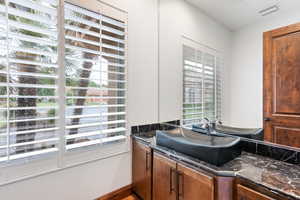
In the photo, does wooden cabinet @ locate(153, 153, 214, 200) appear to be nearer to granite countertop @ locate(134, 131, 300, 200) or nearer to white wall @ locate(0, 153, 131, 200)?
granite countertop @ locate(134, 131, 300, 200)

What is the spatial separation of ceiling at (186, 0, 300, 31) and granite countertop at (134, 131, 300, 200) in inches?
38.8

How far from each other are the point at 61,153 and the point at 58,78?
66 centimetres

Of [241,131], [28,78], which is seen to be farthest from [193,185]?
[28,78]

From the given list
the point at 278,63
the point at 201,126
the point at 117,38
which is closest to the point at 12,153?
the point at 117,38

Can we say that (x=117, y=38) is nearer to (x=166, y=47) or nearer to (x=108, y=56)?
(x=108, y=56)

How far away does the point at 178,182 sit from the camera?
1.24 m

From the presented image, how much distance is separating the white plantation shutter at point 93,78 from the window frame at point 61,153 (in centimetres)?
4

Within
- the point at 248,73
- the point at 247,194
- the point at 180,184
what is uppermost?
the point at 248,73

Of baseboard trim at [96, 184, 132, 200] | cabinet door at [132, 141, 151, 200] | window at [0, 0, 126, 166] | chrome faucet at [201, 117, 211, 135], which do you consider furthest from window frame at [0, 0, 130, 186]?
chrome faucet at [201, 117, 211, 135]

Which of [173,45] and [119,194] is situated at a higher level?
[173,45]

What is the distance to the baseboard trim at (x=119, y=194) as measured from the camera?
167 cm

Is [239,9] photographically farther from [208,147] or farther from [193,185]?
[193,185]

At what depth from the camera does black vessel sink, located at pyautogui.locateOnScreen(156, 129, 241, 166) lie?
1.05 meters

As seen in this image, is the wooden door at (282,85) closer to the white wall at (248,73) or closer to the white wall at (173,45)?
the white wall at (248,73)
